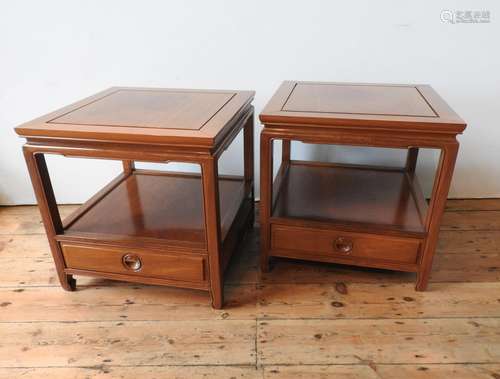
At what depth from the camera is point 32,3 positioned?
4.46 ft

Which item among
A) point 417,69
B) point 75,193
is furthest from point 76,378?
point 417,69

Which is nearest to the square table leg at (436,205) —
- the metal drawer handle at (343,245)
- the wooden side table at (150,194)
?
the metal drawer handle at (343,245)

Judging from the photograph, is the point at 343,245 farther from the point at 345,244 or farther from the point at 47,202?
the point at 47,202

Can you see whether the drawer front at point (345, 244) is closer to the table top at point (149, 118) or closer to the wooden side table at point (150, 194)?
the wooden side table at point (150, 194)

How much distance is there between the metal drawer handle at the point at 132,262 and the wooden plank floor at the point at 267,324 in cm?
12

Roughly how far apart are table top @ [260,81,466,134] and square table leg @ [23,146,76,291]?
1.92 feet

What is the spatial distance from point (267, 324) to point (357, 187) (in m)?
0.58

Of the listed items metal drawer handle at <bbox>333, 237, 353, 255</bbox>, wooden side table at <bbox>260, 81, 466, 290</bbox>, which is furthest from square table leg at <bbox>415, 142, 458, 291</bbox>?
metal drawer handle at <bbox>333, 237, 353, 255</bbox>

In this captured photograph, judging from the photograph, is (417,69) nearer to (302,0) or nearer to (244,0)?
(302,0)

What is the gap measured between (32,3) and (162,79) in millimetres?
508

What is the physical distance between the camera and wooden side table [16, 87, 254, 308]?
2.99ft

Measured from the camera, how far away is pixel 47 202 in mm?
1032

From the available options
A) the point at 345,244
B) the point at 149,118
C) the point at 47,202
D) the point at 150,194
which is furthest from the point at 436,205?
the point at 47,202

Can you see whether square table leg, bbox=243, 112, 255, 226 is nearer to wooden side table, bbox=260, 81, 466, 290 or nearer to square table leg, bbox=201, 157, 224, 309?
wooden side table, bbox=260, 81, 466, 290
